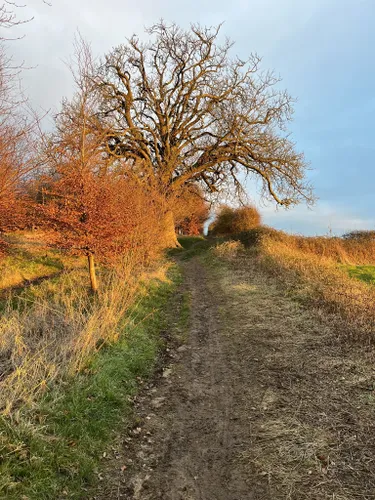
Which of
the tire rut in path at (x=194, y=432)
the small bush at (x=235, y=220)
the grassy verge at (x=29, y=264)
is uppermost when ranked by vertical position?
the small bush at (x=235, y=220)

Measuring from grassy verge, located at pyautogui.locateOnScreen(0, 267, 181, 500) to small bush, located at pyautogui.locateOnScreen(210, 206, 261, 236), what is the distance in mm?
21887

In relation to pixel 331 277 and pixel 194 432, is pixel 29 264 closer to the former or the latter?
pixel 331 277

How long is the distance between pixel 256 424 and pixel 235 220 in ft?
86.2

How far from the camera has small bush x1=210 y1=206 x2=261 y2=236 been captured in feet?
92.4

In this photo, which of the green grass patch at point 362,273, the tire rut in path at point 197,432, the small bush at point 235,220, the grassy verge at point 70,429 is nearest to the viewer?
the grassy verge at point 70,429

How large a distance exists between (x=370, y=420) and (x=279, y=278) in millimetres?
6622

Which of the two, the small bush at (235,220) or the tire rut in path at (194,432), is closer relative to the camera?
the tire rut in path at (194,432)

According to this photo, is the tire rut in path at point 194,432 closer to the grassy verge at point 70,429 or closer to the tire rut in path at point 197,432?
the tire rut in path at point 197,432

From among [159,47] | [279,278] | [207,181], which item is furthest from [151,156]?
[279,278]

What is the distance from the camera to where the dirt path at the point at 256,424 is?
9.77 feet

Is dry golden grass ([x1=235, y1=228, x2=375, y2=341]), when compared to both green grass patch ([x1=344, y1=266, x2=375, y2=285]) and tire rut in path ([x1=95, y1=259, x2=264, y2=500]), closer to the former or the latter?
green grass patch ([x1=344, y1=266, x2=375, y2=285])

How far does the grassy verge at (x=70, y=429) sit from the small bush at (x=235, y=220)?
21.9 meters

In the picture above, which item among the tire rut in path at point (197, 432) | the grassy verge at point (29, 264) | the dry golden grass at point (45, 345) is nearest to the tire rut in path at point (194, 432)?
the tire rut in path at point (197, 432)

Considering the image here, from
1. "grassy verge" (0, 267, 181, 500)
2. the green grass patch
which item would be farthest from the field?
the green grass patch
